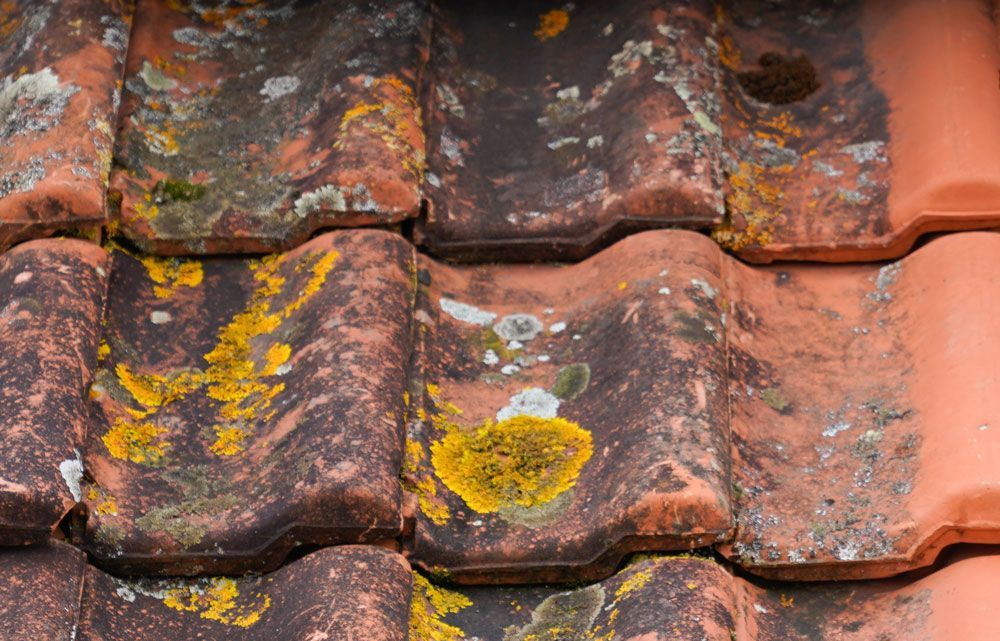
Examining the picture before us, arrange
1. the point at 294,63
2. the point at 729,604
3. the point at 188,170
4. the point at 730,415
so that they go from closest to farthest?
the point at 729,604, the point at 730,415, the point at 188,170, the point at 294,63

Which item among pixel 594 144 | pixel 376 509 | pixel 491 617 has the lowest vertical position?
pixel 491 617

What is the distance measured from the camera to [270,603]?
7.91 feet

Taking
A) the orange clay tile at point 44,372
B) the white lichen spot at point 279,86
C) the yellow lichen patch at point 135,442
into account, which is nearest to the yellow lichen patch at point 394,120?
the white lichen spot at point 279,86

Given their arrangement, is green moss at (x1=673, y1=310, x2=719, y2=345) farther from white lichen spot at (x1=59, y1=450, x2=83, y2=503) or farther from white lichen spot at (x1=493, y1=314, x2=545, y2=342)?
white lichen spot at (x1=59, y1=450, x2=83, y2=503)

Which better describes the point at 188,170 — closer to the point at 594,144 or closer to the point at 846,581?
the point at 594,144

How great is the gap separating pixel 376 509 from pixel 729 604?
1.82 ft

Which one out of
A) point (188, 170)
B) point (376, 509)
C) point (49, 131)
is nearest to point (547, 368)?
point (376, 509)

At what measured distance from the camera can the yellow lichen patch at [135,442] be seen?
2.61m

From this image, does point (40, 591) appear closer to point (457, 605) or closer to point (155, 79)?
point (457, 605)

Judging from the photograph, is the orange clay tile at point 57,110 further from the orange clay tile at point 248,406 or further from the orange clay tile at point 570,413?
the orange clay tile at point 570,413

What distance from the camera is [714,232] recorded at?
9.89 feet

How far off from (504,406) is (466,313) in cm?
25

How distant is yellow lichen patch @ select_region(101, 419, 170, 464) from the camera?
2.61 m

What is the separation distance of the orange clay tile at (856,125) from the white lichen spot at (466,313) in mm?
475
